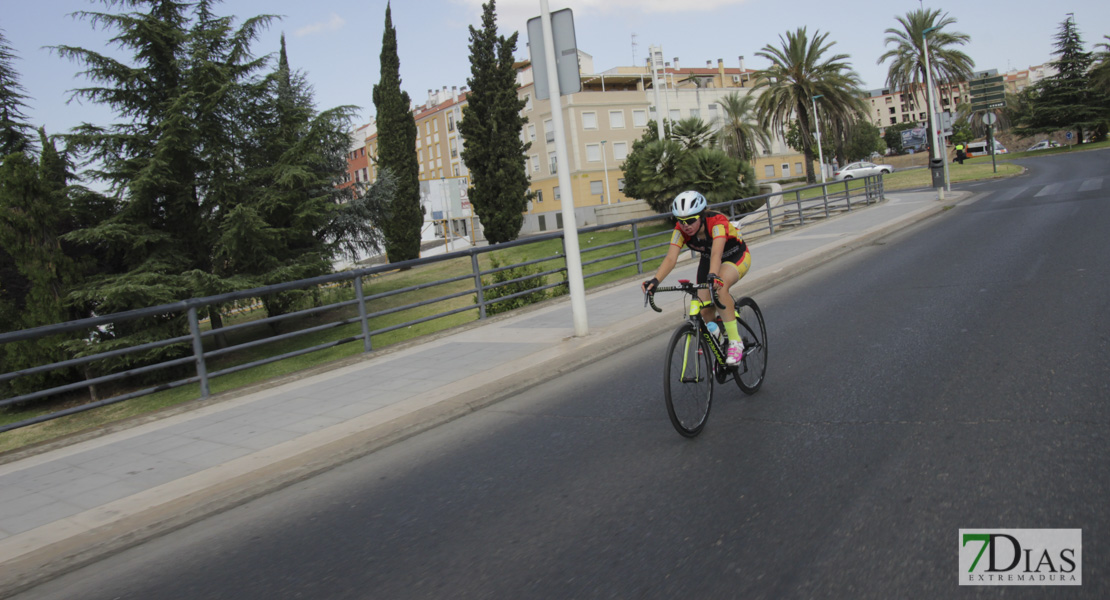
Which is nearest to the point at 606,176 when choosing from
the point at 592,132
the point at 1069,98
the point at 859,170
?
the point at 592,132

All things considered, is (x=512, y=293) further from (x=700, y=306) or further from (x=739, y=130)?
(x=739, y=130)

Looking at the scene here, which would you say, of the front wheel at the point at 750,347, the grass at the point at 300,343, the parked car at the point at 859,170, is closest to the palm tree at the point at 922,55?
the parked car at the point at 859,170

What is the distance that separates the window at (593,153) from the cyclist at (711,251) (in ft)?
210

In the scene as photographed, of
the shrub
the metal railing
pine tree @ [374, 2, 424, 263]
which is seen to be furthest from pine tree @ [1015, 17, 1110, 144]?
the shrub

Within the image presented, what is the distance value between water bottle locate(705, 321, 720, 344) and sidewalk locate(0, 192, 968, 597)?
2414mm

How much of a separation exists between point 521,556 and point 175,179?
62.5 ft

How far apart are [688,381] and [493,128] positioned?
36.4m

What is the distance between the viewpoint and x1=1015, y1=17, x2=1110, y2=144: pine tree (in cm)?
6294

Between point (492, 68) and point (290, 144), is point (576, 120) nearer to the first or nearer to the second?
point (492, 68)

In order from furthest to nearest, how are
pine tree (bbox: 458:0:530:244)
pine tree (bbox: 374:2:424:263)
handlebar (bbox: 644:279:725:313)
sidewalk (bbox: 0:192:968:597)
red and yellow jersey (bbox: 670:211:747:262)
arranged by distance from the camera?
1. pine tree (bbox: 458:0:530:244)
2. pine tree (bbox: 374:2:424:263)
3. red and yellow jersey (bbox: 670:211:747:262)
4. handlebar (bbox: 644:279:725:313)
5. sidewalk (bbox: 0:192:968:597)

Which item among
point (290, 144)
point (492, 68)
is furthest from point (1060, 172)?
point (290, 144)

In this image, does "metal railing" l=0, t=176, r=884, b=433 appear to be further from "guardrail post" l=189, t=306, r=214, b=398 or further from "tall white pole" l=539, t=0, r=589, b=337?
"tall white pole" l=539, t=0, r=589, b=337

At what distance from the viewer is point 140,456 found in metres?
6.13

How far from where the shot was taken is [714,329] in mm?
5477
